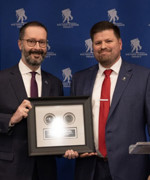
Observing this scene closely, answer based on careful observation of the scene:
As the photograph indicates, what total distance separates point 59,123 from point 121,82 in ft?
1.92

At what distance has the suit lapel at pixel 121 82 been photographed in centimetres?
258

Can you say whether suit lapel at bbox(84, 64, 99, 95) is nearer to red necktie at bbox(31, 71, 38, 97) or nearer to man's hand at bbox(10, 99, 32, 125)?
red necktie at bbox(31, 71, 38, 97)

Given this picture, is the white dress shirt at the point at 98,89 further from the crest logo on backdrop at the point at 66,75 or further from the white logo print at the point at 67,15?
the white logo print at the point at 67,15

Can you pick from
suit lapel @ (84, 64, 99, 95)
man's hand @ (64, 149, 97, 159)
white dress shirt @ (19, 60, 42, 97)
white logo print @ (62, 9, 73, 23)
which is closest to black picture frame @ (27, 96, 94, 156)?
man's hand @ (64, 149, 97, 159)

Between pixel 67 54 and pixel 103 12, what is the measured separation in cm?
59

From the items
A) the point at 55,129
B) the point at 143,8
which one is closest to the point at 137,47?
the point at 143,8

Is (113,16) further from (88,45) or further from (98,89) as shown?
(98,89)

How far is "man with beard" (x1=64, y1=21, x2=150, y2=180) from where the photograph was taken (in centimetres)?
255

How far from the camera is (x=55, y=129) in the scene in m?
2.55

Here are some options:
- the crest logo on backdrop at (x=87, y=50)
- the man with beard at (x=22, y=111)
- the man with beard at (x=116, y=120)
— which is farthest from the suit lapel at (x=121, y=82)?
the crest logo on backdrop at (x=87, y=50)

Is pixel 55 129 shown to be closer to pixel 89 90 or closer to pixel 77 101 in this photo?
pixel 77 101

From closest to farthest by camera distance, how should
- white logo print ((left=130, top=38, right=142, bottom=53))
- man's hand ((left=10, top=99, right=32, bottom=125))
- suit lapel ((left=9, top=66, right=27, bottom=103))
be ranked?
1. man's hand ((left=10, top=99, right=32, bottom=125))
2. suit lapel ((left=9, top=66, right=27, bottom=103))
3. white logo print ((left=130, top=38, right=142, bottom=53))

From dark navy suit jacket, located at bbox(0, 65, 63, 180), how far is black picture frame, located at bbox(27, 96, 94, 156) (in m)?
0.18

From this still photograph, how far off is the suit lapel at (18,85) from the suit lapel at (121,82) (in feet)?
2.36
